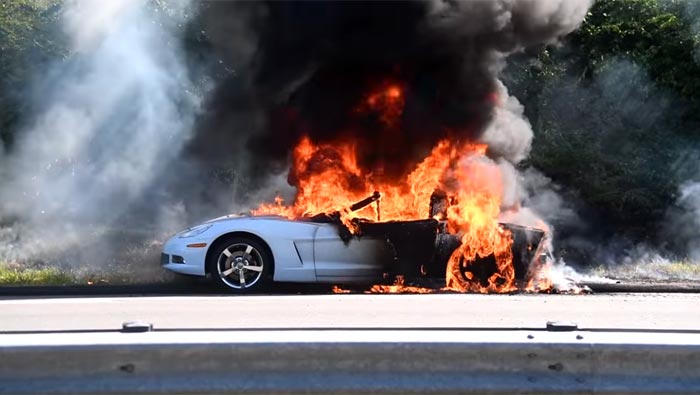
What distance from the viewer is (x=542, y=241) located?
9.30m

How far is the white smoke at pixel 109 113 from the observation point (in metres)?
14.7

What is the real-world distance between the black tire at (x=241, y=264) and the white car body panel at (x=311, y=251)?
96mm

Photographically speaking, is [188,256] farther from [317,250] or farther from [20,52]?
[20,52]

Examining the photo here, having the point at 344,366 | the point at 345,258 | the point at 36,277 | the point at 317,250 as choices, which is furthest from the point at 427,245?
the point at 344,366

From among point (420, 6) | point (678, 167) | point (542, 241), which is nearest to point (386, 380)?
point (542, 241)

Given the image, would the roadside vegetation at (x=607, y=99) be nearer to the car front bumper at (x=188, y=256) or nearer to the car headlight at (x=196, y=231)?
the car headlight at (x=196, y=231)

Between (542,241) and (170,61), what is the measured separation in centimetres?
892

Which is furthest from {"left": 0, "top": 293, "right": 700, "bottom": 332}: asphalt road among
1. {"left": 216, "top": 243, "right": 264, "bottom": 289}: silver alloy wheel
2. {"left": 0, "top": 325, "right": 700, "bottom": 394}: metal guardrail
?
{"left": 0, "top": 325, "right": 700, "bottom": 394}: metal guardrail

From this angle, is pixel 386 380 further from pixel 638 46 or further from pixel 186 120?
pixel 638 46

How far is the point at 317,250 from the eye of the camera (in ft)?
30.2

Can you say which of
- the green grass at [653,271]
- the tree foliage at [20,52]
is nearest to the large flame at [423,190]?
the green grass at [653,271]

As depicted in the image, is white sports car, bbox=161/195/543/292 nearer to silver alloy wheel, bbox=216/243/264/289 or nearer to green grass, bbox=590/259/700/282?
silver alloy wheel, bbox=216/243/264/289

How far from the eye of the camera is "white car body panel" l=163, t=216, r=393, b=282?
9.19m

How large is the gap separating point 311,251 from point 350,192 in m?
1.62
